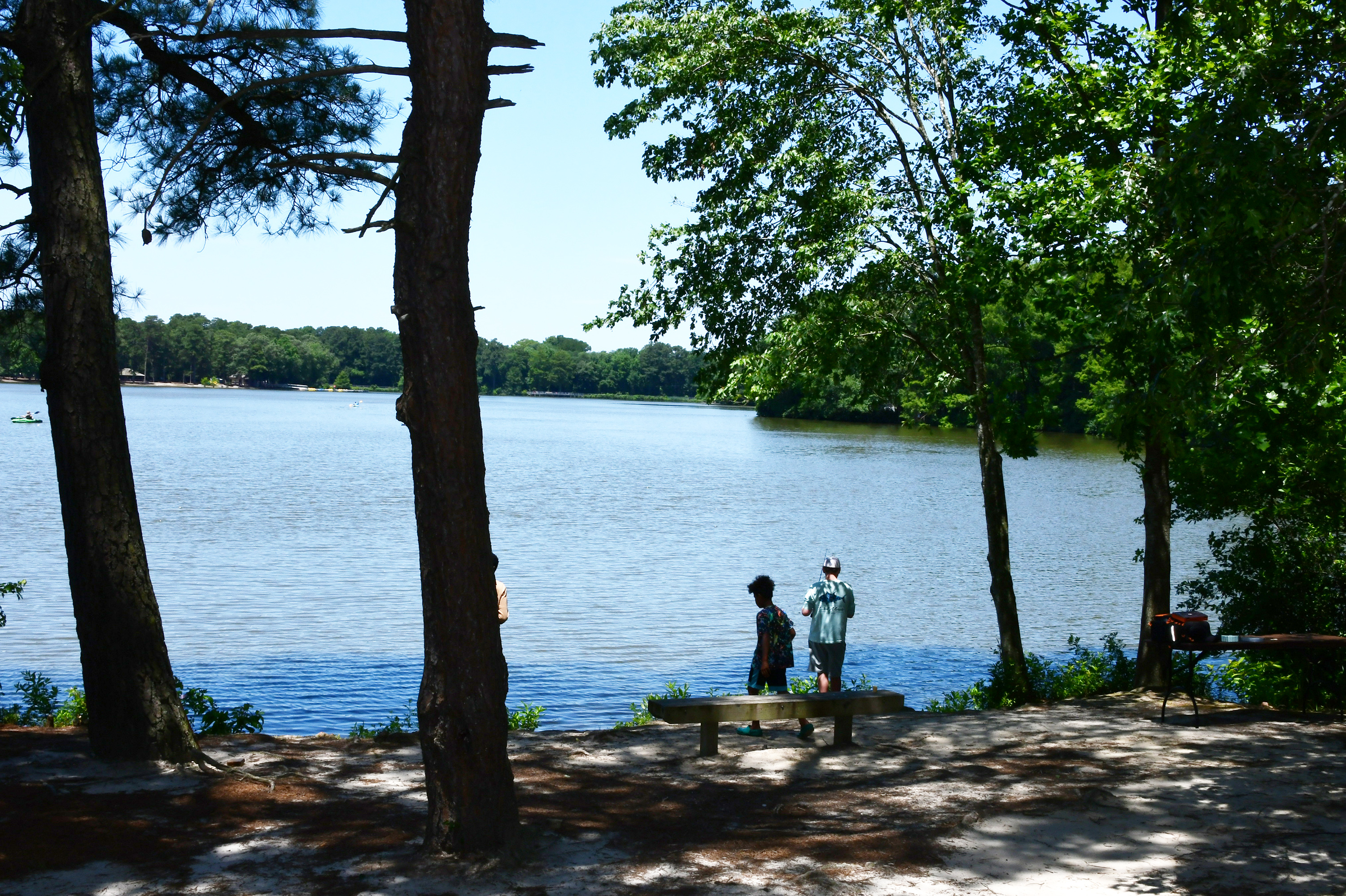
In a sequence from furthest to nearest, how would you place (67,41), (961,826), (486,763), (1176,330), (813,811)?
1. (1176,330)
2. (67,41)
3. (813,811)
4. (961,826)
5. (486,763)

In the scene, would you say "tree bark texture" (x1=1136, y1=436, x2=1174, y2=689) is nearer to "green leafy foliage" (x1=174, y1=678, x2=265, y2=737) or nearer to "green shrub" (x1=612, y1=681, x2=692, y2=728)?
"green shrub" (x1=612, y1=681, x2=692, y2=728)

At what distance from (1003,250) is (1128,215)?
2.30 meters

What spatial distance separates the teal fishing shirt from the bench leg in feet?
8.46

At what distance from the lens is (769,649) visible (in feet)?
31.8

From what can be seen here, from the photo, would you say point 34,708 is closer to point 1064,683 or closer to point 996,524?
point 996,524

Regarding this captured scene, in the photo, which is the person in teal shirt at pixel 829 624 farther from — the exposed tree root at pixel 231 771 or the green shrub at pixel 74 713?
the green shrub at pixel 74 713

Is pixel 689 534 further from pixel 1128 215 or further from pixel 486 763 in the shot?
pixel 486 763

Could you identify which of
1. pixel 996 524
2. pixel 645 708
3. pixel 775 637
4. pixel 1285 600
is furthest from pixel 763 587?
pixel 1285 600

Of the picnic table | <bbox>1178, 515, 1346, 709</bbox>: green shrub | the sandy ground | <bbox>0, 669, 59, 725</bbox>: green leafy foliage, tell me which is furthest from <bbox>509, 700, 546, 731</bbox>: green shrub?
<bbox>1178, 515, 1346, 709</bbox>: green shrub

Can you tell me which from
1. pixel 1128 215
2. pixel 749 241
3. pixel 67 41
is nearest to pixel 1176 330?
pixel 1128 215

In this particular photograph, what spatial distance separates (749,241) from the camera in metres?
13.9

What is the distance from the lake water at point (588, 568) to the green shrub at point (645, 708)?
0.34 m

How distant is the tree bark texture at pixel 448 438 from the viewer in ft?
19.3

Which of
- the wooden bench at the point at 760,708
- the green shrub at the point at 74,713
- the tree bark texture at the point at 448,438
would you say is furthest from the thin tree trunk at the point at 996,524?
the green shrub at the point at 74,713
